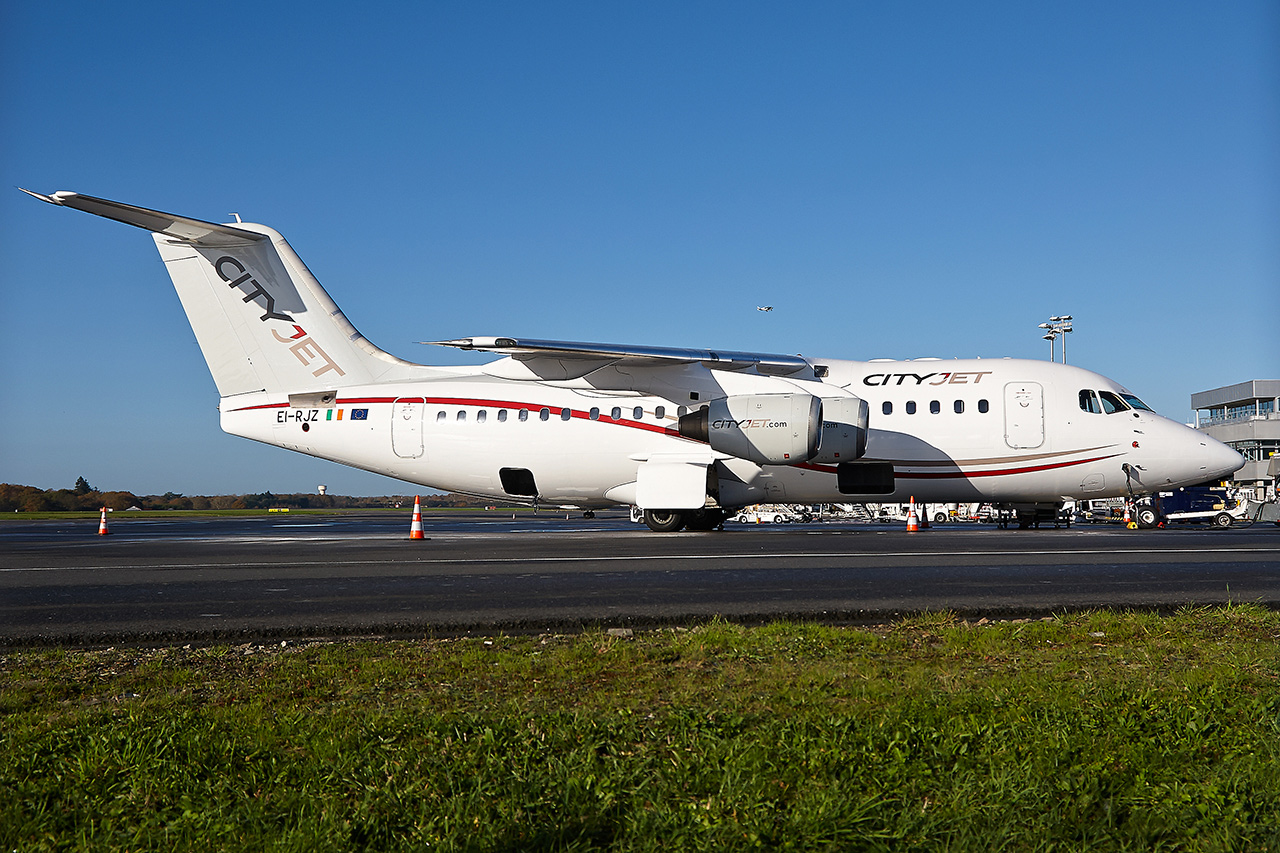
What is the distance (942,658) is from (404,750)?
3.09m

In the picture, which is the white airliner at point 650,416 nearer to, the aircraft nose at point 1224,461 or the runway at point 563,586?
the aircraft nose at point 1224,461

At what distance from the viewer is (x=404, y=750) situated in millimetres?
3141

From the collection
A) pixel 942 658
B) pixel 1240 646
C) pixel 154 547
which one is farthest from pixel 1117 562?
pixel 154 547

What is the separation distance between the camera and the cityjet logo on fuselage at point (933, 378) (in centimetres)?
1864

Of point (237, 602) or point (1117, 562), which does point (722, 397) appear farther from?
point (237, 602)

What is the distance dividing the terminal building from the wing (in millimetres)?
60836

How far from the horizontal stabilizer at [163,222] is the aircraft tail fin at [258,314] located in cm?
6

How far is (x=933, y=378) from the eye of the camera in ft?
61.6

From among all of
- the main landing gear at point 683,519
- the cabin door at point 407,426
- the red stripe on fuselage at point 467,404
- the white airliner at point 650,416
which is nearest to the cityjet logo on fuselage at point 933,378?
the white airliner at point 650,416

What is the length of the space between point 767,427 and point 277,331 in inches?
467

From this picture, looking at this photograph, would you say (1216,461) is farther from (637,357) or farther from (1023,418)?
(637,357)

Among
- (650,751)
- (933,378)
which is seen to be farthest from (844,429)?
(650,751)

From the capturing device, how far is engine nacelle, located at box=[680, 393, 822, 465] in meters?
17.0

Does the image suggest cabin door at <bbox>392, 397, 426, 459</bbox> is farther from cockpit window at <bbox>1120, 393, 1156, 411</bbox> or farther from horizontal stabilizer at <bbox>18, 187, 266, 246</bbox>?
cockpit window at <bbox>1120, 393, 1156, 411</bbox>
